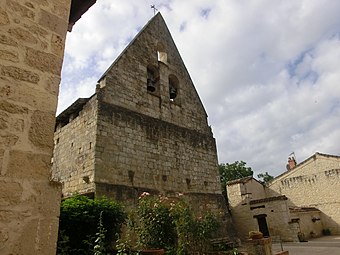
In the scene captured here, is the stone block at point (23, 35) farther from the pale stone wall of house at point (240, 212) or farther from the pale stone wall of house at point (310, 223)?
the pale stone wall of house at point (310, 223)

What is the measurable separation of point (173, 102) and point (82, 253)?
7955mm

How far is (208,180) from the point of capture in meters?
12.2

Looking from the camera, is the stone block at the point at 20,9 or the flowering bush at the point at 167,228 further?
the flowering bush at the point at 167,228

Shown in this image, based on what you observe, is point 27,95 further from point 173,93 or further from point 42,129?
point 173,93

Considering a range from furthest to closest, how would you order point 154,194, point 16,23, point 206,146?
point 206,146, point 154,194, point 16,23

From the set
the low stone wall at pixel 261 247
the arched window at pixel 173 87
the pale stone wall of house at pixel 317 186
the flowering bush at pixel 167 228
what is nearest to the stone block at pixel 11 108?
the flowering bush at pixel 167 228

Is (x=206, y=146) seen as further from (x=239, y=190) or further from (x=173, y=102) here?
(x=239, y=190)

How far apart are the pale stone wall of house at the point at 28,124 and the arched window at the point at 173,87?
10226 millimetres

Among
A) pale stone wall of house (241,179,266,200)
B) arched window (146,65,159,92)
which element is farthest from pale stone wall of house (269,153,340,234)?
arched window (146,65,159,92)

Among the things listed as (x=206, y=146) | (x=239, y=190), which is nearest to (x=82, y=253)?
(x=206, y=146)

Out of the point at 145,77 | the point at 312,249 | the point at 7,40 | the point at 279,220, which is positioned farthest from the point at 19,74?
the point at 279,220

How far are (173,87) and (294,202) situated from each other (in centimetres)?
1461

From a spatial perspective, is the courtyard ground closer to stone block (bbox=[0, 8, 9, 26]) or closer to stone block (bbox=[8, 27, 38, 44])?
stone block (bbox=[8, 27, 38, 44])

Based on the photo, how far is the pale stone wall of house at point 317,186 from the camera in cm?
1884
